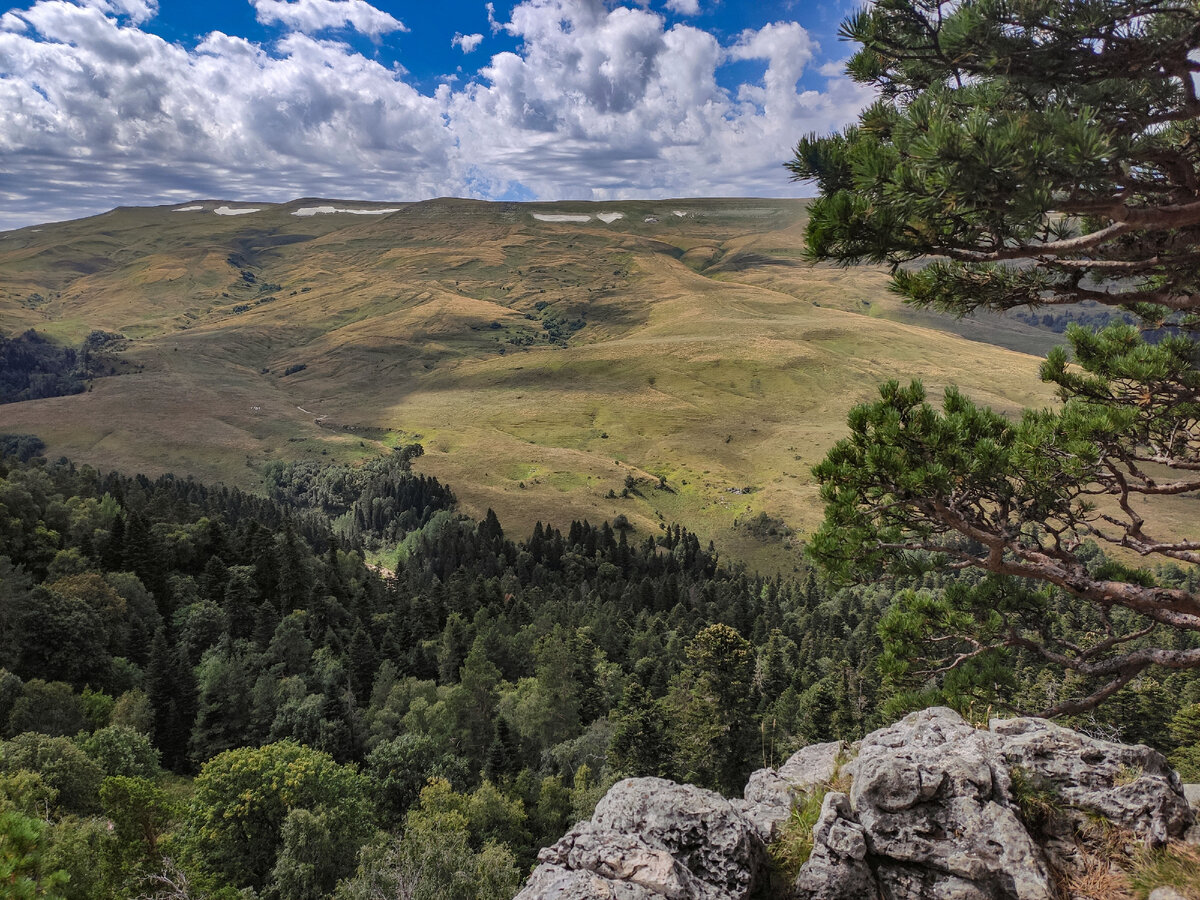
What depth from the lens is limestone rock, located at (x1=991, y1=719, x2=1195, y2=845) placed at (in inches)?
408

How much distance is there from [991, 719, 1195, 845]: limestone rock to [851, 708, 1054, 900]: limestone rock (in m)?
0.63

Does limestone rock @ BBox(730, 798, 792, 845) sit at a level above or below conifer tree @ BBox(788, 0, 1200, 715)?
below

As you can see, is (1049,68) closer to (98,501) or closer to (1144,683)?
(1144,683)

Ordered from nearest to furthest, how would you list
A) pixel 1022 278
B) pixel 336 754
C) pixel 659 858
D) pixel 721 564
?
pixel 659 858, pixel 1022 278, pixel 336 754, pixel 721 564

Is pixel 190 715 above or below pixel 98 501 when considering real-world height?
below

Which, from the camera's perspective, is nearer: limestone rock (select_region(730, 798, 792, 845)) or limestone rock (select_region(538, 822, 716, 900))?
limestone rock (select_region(538, 822, 716, 900))

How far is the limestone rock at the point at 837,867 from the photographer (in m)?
11.1

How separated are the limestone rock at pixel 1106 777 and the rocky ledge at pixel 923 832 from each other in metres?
0.02

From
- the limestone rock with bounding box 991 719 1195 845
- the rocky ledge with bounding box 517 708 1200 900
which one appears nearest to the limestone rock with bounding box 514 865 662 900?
the rocky ledge with bounding box 517 708 1200 900

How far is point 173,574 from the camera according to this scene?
90.6 meters

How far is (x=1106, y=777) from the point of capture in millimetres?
11203

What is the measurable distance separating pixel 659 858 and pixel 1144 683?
59.6m

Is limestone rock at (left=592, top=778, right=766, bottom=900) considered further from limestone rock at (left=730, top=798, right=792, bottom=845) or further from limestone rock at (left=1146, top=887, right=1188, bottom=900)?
limestone rock at (left=1146, top=887, right=1188, bottom=900)

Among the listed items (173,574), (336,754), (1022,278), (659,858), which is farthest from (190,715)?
(1022,278)
